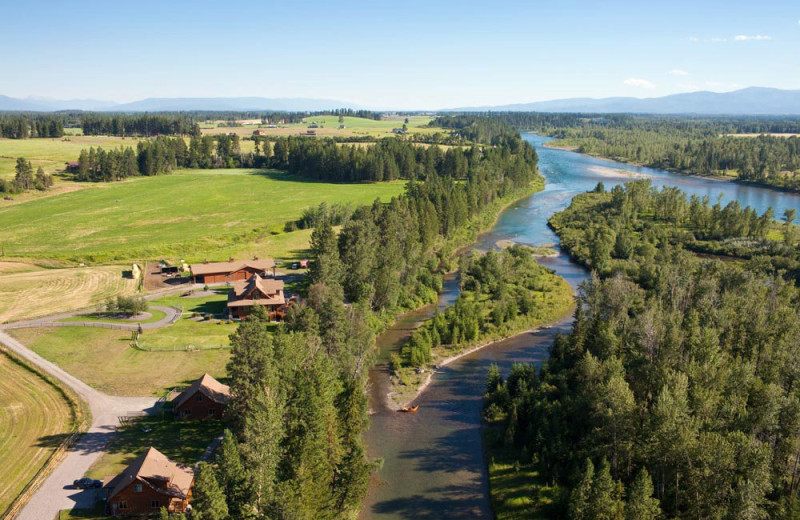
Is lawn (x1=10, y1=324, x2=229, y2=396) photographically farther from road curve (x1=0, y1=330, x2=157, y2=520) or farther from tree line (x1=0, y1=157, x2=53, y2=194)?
tree line (x1=0, y1=157, x2=53, y2=194)

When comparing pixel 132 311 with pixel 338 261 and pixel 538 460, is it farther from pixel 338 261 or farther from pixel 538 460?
pixel 538 460

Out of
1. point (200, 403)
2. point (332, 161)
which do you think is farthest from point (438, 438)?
point (332, 161)

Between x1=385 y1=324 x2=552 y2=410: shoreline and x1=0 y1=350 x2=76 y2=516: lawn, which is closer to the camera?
x1=0 y1=350 x2=76 y2=516: lawn

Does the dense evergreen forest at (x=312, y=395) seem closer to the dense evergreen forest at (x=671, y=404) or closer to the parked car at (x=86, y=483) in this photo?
the parked car at (x=86, y=483)

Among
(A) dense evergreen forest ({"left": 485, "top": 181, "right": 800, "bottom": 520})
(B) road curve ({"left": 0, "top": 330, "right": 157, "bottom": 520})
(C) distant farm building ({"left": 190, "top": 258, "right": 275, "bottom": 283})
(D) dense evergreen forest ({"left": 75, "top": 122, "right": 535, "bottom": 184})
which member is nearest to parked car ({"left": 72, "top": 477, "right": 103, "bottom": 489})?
(B) road curve ({"left": 0, "top": 330, "right": 157, "bottom": 520})

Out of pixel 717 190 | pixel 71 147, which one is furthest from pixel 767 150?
pixel 71 147

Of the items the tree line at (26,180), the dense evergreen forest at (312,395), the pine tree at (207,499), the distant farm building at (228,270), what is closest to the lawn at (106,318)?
the distant farm building at (228,270)

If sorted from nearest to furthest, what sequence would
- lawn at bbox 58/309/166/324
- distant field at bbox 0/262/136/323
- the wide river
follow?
the wide river < lawn at bbox 58/309/166/324 < distant field at bbox 0/262/136/323

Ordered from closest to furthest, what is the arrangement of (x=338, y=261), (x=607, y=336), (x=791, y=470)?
(x=791, y=470)
(x=607, y=336)
(x=338, y=261)
